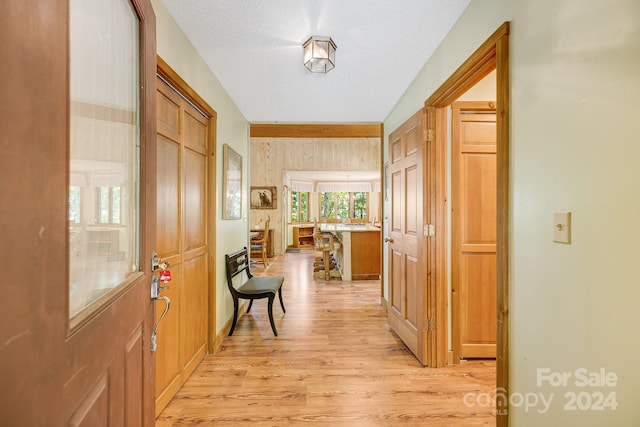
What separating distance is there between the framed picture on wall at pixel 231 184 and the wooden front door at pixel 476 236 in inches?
81.9

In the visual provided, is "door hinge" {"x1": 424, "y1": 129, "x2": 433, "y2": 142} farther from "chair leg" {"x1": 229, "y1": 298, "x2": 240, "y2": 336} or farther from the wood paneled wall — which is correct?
the wood paneled wall

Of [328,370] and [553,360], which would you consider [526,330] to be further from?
A: [328,370]

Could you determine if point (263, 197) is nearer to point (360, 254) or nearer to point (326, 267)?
point (326, 267)

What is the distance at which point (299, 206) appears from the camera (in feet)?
31.0

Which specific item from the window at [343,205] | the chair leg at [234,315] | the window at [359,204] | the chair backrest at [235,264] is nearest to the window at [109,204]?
the chair backrest at [235,264]

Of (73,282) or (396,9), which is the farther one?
(396,9)

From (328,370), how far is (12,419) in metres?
2.03

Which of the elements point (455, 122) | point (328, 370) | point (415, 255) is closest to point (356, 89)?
point (455, 122)

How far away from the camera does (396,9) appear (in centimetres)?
159

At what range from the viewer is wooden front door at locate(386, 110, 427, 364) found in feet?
7.29

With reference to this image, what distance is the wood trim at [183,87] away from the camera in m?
1.60

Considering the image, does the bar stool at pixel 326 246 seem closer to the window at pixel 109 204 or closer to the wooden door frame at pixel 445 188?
the wooden door frame at pixel 445 188

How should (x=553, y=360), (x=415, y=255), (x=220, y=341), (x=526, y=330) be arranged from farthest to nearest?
(x=220, y=341)
(x=415, y=255)
(x=526, y=330)
(x=553, y=360)

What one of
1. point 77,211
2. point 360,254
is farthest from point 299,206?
point 77,211
